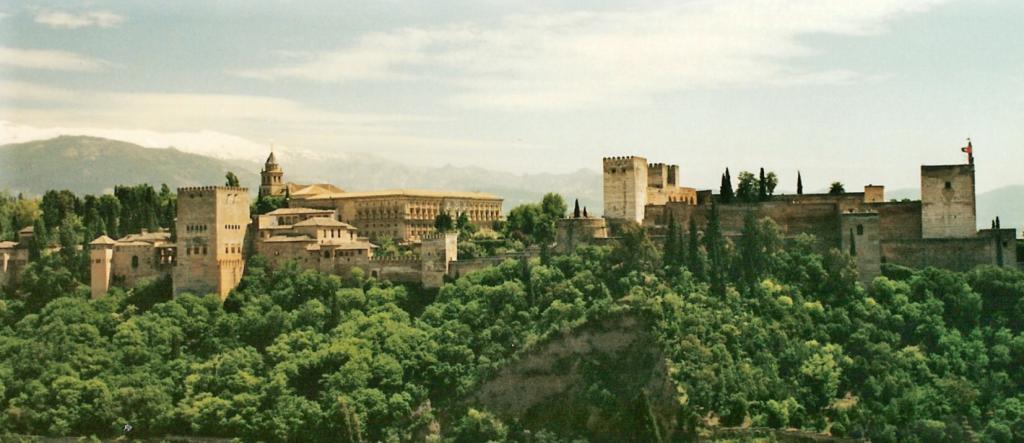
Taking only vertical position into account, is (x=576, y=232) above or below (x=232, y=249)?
above

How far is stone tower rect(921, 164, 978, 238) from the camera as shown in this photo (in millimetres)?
47875

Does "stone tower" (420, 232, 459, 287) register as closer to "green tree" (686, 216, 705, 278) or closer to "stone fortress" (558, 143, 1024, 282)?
"stone fortress" (558, 143, 1024, 282)

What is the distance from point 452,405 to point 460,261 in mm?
9909

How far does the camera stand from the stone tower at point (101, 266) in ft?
169

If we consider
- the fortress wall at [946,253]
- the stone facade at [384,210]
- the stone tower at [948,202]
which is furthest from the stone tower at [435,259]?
the stone tower at [948,202]

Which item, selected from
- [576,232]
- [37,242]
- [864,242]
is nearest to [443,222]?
[576,232]

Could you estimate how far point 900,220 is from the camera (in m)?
48.8

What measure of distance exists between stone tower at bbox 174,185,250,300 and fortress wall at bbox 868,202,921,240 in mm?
27441

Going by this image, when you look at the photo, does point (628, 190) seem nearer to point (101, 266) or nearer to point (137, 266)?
point (137, 266)

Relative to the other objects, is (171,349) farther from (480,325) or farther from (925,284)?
(925,284)

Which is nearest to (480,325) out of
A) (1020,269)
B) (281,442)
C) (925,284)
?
(281,442)

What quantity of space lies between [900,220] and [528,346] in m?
16.7

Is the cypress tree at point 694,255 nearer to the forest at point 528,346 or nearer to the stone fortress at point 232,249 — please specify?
the forest at point 528,346

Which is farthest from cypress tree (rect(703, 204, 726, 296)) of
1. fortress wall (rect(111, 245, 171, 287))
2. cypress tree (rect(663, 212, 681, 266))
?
fortress wall (rect(111, 245, 171, 287))
